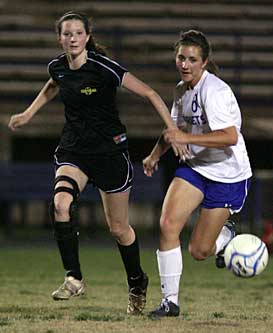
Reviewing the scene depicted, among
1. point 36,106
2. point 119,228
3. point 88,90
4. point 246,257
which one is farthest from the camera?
point 36,106

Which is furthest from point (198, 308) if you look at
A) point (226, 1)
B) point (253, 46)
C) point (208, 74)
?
point (226, 1)

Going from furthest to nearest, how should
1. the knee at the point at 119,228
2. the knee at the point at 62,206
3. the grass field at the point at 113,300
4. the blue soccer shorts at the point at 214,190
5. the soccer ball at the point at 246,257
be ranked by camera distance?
the knee at the point at 119,228 → the blue soccer shorts at the point at 214,190 → the knee at the point at 62,206 → the soccer ball at the point at 246,257 → the grass field at the point at 113,300

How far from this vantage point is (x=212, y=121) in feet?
22.6

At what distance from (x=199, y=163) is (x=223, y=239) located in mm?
734

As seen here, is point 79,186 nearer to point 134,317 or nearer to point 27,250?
point 134,317

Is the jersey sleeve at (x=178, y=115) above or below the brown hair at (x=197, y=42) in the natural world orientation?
below

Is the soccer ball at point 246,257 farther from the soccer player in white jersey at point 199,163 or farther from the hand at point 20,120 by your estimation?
the hand at point 20,120

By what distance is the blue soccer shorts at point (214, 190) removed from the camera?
7145 millimetres

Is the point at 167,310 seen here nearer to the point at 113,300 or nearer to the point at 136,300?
the point at 136,300

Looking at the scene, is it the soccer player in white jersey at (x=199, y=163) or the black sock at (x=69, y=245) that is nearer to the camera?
the soccer player in white jersey at (x=199, y=163)

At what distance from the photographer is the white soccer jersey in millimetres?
6895

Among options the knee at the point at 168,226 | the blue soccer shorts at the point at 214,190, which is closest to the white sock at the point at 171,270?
the knee at the point at 168,226

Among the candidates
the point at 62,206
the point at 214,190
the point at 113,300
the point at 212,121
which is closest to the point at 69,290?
the point at 62,206

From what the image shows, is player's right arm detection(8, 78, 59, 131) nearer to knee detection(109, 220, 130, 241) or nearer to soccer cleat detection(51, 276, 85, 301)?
knee detection(109, 220, 130, 241)
